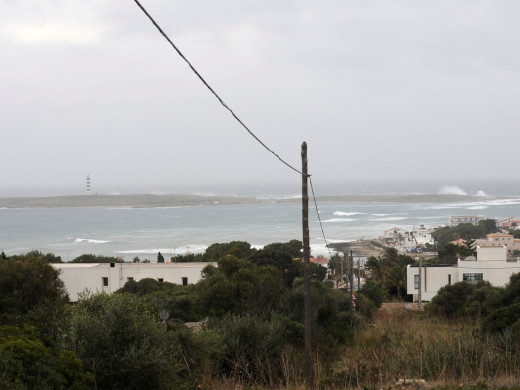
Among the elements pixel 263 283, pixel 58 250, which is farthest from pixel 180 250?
pixel 263 283

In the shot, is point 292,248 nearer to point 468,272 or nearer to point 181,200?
point 468,272

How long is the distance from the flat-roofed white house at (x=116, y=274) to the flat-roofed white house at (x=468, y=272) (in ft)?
38.9

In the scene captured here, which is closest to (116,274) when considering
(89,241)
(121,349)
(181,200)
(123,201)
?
(121,349)

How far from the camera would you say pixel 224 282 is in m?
18.6

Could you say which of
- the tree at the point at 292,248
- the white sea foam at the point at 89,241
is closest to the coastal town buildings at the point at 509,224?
the tree at the point at 292,248

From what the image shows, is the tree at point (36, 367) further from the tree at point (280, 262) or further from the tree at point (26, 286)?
the tree at point (280, 262)

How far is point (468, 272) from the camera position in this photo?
1171 inches

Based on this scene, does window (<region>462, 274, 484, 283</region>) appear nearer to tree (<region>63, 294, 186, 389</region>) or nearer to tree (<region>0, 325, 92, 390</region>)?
tree (<region>63, 294, 186, 389</region>)

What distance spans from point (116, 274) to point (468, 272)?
18835 millimetres

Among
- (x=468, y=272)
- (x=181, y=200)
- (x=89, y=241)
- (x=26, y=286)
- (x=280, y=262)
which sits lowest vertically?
(x=89, y=241)

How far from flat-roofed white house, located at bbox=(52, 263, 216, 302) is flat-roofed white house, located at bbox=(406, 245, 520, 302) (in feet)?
38.9

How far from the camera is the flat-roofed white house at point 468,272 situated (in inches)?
1161

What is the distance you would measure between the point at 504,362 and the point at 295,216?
97.7 m

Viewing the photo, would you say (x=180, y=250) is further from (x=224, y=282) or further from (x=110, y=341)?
(x=110, y=341)
